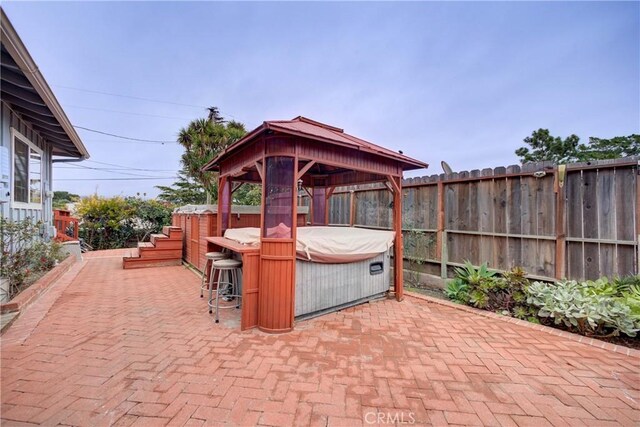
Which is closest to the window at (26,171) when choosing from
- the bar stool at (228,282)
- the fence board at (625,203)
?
the bar stool at (228,282)

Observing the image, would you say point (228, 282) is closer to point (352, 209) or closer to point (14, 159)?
point (352, 209)

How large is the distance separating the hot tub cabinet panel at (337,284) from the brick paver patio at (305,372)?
0.79 ft

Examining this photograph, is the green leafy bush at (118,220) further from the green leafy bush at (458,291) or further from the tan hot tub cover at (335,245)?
the green leafy bush at (458,291)

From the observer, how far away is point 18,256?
3.80m

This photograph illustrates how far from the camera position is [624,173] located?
10.8ft

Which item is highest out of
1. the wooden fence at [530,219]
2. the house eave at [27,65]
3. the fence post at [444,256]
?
the house eave at [27,65]

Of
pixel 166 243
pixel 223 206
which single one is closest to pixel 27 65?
pixel 223 206

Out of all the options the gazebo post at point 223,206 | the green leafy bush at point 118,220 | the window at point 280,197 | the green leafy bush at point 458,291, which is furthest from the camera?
the green leafy bush at point 118,220

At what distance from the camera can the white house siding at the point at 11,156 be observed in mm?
3893

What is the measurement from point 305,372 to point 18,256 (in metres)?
4.56

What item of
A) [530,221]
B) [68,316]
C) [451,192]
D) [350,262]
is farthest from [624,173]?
[68,316]

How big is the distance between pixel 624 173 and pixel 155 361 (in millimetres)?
5792

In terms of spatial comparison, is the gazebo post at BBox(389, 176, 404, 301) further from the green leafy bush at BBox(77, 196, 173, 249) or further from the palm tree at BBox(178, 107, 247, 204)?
the green leafy bush at BBox(77, 196, 173, 249)

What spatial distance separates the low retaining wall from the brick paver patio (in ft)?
0.52
